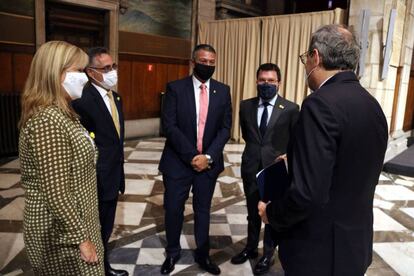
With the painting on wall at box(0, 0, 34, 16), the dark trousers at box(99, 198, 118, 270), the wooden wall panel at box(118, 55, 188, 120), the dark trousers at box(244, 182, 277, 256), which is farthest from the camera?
the wooden wall panel at box(118, 55, 188, 120)

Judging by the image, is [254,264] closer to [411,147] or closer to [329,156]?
[329,156]

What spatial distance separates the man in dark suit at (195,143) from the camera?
234 centimetres

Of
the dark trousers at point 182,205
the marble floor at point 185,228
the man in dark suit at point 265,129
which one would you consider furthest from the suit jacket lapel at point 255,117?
the marble floor at point 185,228

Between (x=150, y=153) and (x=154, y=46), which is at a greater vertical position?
(x=154, y=46)

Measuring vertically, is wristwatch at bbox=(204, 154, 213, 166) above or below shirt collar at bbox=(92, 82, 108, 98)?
below

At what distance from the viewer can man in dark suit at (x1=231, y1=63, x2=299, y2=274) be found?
7.88 ft

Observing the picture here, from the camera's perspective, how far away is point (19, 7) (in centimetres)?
544

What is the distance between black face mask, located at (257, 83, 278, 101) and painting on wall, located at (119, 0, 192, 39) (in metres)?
5.10

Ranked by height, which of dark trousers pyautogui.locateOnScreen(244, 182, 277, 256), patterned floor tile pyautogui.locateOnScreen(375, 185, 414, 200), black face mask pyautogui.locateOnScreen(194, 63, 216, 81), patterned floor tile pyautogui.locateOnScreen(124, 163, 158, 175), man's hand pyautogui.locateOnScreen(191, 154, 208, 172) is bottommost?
patterned floor tile pyautogui.locateOnScreen(375, 185, 414, 200)

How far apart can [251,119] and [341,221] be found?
1267mm

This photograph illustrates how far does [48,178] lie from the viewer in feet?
4.15

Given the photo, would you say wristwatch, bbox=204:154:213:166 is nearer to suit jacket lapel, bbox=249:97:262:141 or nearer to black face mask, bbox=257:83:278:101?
suit jacket lapel, bbox=249:97:262:141

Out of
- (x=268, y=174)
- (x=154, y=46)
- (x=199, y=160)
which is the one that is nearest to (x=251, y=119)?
(x=199, y=160)

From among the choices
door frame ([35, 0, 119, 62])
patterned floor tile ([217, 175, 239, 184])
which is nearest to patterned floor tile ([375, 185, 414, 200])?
patterned floor tile ([217, 175, 239, 184])
